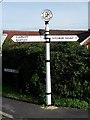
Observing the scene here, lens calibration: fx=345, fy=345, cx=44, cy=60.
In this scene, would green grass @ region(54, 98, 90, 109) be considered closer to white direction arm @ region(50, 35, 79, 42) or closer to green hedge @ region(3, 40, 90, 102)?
green hedge @ region(3, 40, 90, 102)

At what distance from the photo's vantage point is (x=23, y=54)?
1397 cm

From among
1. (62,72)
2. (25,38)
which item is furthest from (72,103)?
(25,38)

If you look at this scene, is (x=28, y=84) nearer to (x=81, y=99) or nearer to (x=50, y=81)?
(x=50, y=81)

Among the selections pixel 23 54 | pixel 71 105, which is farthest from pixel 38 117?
pixel 23 54

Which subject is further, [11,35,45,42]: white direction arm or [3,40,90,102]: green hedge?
[11,35,45,42]: white direction arm

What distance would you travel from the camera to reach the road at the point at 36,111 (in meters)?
9.60

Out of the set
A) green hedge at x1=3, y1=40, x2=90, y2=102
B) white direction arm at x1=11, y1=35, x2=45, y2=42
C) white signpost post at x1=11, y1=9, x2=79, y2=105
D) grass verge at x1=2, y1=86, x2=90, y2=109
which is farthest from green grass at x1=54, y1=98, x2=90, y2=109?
white direction arm at x1=11, y1=35, x2=45, y2=42

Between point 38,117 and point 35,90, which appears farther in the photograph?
point 35,90

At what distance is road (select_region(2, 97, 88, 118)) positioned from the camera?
31.5 ft

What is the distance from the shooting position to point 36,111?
403 inches

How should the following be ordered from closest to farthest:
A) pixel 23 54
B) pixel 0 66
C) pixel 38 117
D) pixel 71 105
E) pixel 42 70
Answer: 1. pixel 38 117
2. pixel 71 105
3. pixel 42 70
4. pixel 23 54
5. pixel 0 66

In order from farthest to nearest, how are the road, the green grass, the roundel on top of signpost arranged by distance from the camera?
the roundel on top of signpost
the green grass
the road

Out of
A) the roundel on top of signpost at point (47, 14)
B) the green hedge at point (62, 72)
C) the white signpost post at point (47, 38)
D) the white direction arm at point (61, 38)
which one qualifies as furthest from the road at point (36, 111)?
the roundel on top of signpost at point (47, 14)

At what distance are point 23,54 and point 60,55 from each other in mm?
2906
